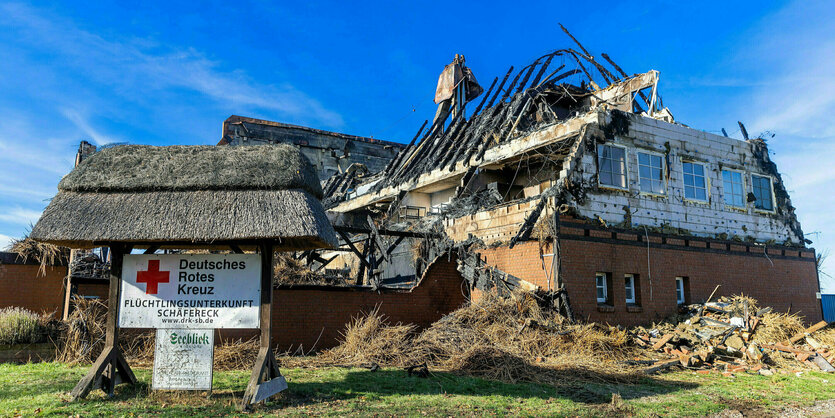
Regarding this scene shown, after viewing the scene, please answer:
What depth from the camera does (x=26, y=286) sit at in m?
13.5

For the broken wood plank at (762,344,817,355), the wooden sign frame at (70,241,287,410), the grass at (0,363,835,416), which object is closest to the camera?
the grass at (0,363,835,416)

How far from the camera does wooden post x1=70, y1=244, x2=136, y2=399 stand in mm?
8083

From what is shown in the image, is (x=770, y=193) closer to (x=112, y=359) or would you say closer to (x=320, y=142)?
(x=112, y=359)

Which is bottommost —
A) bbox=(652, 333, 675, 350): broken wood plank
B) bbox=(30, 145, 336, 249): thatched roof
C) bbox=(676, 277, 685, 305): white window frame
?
bbox=(652, 333, 675, 350): broken wood plank

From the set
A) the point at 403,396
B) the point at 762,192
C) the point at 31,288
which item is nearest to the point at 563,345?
the point at 403,396

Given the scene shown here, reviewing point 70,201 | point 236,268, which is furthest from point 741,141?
point 70,201

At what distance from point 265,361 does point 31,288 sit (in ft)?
29.1

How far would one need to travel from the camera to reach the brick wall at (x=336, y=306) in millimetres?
13188

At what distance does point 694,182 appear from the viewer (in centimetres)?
1858

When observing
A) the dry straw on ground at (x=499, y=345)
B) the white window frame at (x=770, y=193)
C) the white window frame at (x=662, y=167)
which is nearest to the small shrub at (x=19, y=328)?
the dry straw on ground at (x=499, y=345)

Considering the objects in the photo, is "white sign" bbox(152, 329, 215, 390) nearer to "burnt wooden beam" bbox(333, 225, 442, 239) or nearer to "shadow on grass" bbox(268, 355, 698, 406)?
"shadow on grass" bbox(268, 355, 698, 406)

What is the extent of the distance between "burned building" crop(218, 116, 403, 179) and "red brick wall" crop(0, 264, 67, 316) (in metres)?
21.3

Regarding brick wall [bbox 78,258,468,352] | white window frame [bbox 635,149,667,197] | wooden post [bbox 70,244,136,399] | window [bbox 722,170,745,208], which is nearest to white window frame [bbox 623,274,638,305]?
white window frame [bbox 635,149,667,197]

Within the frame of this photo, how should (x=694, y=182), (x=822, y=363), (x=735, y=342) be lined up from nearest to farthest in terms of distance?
(x=822, y=363)
(x=735, y=342)
(x=694, y=182)
